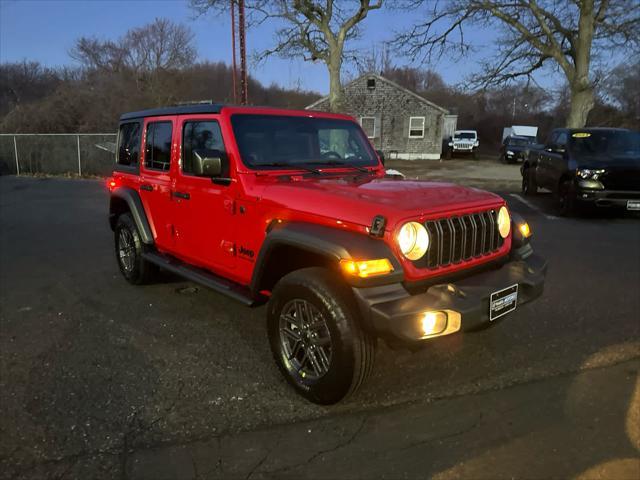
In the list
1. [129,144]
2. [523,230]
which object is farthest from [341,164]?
[129,144]

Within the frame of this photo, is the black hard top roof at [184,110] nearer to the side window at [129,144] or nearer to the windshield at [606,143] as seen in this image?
the side window at [129,144]

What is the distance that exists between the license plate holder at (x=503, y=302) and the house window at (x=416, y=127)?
31.2 metres

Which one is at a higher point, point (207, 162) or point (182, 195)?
point (207, 162)

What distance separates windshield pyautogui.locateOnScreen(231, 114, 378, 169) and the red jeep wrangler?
0.04 ft

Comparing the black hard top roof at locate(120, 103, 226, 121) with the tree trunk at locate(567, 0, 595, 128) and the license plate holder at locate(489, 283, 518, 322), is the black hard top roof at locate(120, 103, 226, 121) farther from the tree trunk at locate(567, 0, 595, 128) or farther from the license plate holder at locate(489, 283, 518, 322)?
the tree trunk at locate(567, 0, 595, 128)

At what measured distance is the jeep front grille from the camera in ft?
9.79

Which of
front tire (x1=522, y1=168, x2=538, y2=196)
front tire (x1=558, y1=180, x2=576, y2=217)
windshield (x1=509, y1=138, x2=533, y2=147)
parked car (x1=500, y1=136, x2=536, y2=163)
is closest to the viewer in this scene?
front tire (x1=558, y1=180, x2=576, y2=217)

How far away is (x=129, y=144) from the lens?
17.8 feet

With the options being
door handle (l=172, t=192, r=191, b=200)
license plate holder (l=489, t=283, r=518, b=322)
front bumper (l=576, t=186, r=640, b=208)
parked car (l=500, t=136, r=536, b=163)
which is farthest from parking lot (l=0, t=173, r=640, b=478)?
parked car (l=500, t=136, r=536, b=163)

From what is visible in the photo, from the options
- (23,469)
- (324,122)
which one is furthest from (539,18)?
(23,469)

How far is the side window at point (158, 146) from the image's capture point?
15.0 ft

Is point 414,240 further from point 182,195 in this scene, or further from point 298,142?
point 182,195

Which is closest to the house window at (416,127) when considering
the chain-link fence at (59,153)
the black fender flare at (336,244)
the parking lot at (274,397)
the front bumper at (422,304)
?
the chain-link fence at (59,153)

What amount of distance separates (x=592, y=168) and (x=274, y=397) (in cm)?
847
